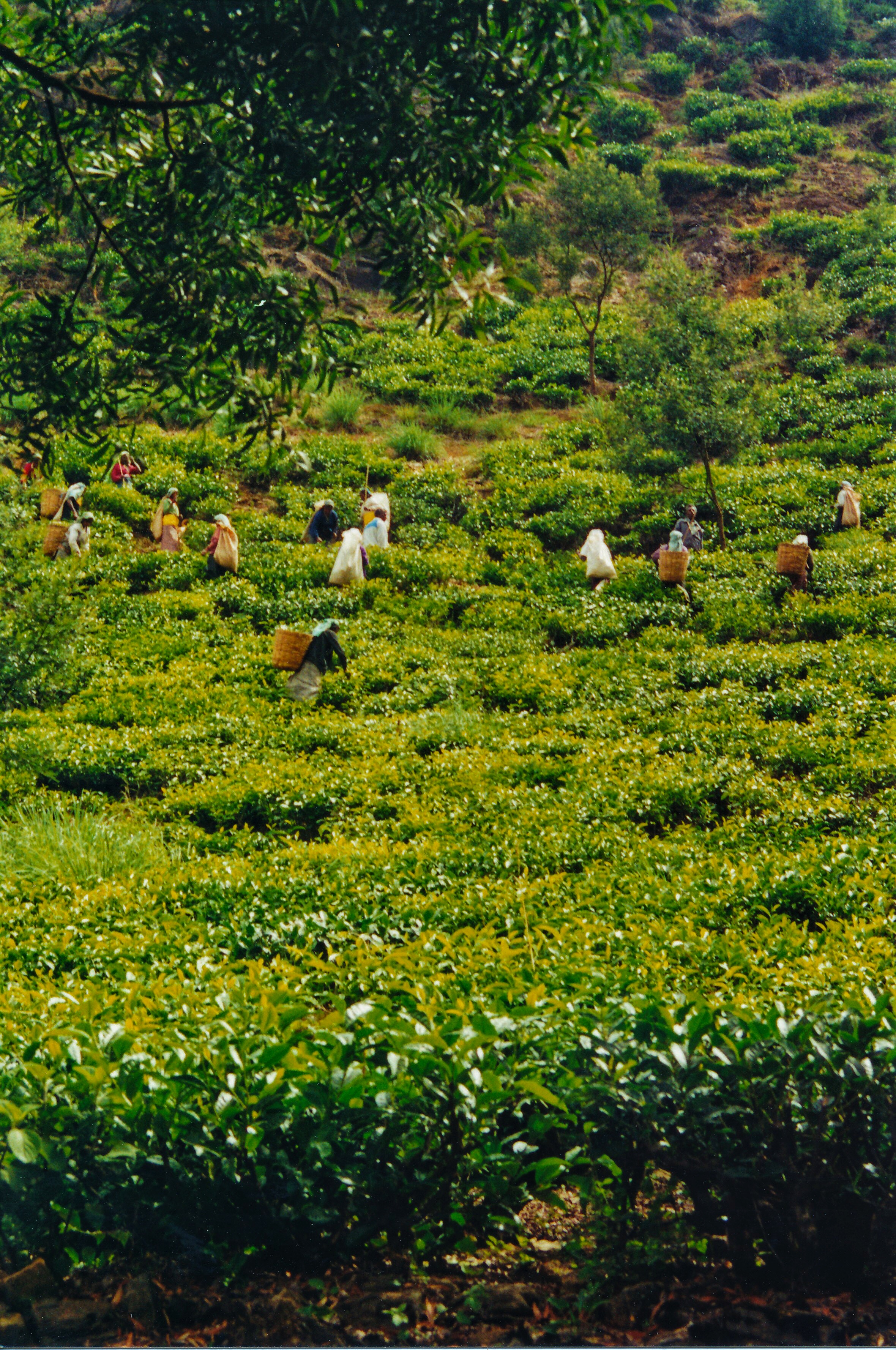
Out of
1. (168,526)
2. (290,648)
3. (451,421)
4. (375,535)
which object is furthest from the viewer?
(451,421)

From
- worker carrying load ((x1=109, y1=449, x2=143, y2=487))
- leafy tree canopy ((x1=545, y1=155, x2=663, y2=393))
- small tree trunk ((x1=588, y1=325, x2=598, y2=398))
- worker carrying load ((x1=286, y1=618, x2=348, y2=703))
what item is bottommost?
worker carrying load ((x1=286, y1=618, x2=348, y2=703))

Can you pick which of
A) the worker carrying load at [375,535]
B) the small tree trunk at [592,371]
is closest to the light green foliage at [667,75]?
the small tree trunk at [592,371]

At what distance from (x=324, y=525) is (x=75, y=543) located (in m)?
4.48

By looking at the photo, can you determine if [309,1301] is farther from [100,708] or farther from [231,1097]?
[100,708]

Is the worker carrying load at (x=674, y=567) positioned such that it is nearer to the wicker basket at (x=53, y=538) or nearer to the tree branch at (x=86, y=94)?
the wicker basket at (x=53, y=538)

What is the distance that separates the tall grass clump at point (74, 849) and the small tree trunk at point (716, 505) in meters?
12.7

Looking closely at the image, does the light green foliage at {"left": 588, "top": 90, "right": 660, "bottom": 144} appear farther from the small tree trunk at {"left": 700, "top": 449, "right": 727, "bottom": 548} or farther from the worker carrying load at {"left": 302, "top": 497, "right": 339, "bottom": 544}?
the worker carrying load at {"left": 302, "top": 497, "right": 339, "bottom": 544}

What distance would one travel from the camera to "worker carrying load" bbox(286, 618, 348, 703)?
529 inches

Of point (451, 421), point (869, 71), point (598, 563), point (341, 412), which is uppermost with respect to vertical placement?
point (869, 71)

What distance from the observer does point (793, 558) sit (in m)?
16.3

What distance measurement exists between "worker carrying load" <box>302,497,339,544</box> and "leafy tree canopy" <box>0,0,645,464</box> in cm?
1144

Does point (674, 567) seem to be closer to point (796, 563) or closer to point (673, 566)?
point (673, 566)

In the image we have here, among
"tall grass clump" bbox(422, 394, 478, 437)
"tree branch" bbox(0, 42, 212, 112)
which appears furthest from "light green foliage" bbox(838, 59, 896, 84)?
"tree branch" bbox(0, 42, 212, 112)

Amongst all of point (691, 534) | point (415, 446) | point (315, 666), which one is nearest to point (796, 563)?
point (691, 534)
